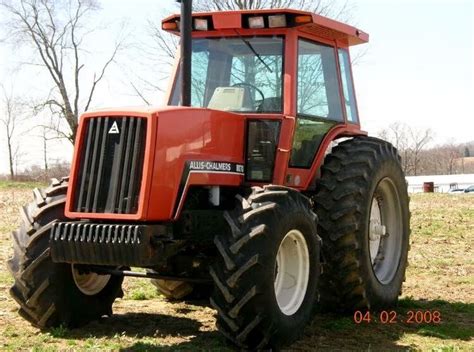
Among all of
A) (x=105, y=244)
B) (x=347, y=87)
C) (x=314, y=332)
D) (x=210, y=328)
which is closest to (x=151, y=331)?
(x=210, y=328)

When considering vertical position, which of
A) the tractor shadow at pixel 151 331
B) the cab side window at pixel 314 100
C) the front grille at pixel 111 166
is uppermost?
the cab side window at pixel 314 100

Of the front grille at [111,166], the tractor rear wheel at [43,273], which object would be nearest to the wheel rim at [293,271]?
the front grille at [111,166]

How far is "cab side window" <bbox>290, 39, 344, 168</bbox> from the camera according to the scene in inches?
276

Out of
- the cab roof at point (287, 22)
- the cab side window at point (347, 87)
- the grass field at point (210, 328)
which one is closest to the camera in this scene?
the grass field at point (210, 328)

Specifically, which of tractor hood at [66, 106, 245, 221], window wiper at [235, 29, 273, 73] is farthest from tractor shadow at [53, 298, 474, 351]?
window wiper at [235, 29, 273, 73]

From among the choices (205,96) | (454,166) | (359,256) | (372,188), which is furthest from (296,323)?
(454,166)

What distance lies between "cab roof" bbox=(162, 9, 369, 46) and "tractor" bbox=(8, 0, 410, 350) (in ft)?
0.05

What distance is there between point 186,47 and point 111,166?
1.52 m

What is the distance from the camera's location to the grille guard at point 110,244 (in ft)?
17.7

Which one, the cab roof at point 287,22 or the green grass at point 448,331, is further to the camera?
the cab roof at point 287,22

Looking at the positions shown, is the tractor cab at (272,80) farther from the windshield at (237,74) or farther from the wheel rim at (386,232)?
the wheel rim at (386,232)

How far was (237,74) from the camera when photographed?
280 inches

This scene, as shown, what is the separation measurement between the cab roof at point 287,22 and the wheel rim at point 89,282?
2.62 metres

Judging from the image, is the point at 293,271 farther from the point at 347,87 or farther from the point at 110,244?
the point at 347,87
